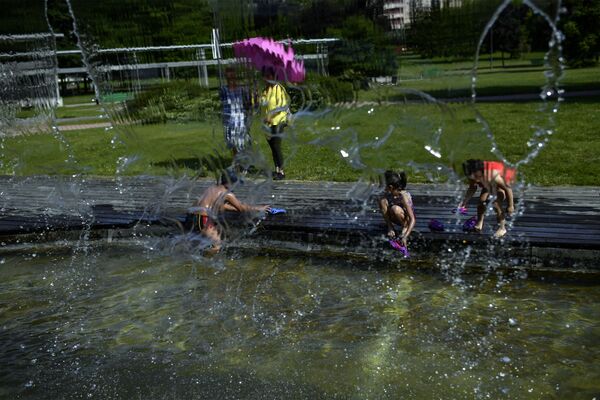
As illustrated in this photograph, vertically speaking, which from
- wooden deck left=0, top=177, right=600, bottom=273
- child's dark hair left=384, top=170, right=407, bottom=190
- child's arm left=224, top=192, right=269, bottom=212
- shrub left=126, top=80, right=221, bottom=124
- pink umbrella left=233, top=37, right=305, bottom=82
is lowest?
wooden deck left=0, top=177, right=600, bottom=273

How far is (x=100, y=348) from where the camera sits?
4969 millimetres

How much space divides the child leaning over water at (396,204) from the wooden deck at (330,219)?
0.51ft

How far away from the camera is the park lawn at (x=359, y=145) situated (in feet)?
17.6

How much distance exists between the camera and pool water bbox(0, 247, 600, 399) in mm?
4266

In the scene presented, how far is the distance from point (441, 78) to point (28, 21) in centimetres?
401

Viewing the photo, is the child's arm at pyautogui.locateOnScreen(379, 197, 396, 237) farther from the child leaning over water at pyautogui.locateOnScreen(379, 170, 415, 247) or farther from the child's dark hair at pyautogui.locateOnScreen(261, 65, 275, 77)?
the child's dark hair at pyautogui.locateOnScreen(261, 65, 275, 77)

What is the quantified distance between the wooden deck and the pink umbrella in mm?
2267

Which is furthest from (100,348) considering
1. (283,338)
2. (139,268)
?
(139,268)

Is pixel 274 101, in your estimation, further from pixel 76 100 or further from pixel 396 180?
pixel 76 100

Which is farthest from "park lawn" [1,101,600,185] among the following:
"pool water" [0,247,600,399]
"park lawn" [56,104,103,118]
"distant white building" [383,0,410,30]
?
"pool water" [0,247,600,399]

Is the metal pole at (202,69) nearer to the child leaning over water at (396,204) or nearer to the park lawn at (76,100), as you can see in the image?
the child leaning over water at (396,204)

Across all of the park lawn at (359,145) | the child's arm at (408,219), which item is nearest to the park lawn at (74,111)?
the park lawn at (359,145)

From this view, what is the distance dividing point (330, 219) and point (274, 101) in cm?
240

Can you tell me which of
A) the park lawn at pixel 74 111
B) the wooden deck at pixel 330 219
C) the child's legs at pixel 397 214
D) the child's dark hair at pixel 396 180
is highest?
the park lawn at pixel 74 111
